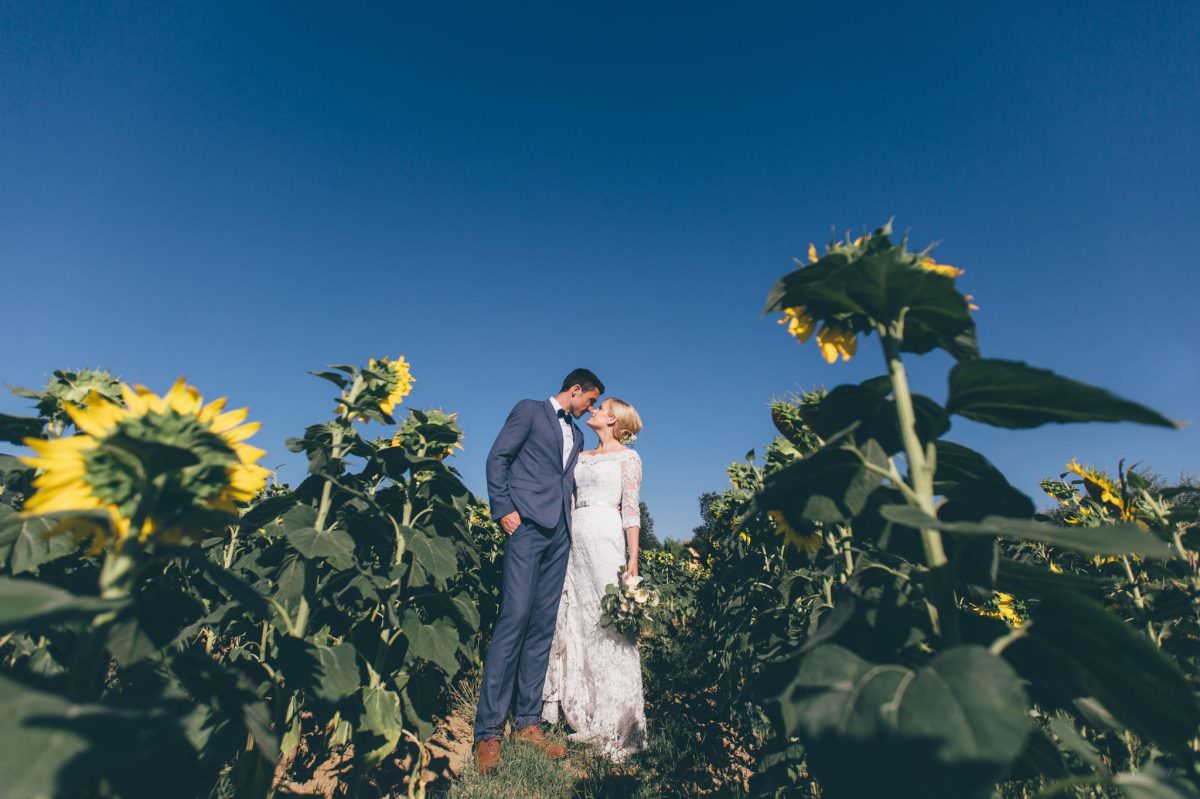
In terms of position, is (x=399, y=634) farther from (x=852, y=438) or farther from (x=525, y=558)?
(x=852, y=438)

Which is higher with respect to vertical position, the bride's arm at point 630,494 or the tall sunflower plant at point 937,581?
the bride's arm at point 630,494

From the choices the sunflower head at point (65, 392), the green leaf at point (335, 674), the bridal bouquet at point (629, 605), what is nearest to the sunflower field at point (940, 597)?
the green leaf at point (335, 674)

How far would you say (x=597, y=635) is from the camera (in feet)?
15.1

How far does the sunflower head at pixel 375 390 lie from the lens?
2506mm

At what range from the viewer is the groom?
12.3ft

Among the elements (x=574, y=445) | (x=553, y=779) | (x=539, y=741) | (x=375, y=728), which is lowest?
(x=553, y=779)

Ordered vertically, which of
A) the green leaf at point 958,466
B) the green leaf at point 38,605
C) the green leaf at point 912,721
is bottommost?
the green leaf at point 912,721

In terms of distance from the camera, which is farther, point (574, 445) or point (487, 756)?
point (574, 445)

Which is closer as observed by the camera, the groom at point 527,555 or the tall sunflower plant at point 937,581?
the tall sunflower plant at point 937,581

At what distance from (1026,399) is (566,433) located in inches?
155

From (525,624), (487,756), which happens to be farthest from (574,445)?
(487,756)

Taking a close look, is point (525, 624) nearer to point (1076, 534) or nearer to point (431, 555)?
point (431, 555)

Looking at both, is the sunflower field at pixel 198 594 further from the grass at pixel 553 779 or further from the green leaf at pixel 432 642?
the grass at pixel 553 779

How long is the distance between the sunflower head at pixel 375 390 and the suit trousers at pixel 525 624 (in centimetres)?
180
